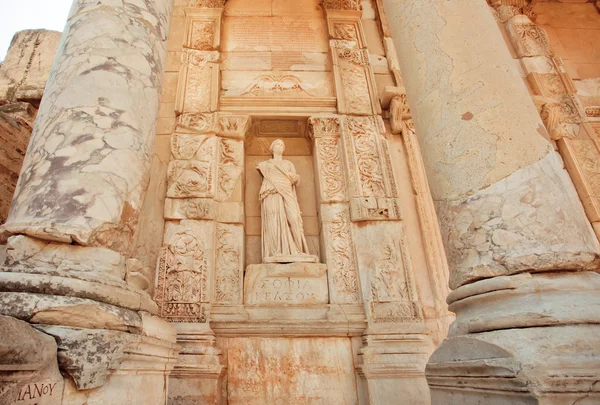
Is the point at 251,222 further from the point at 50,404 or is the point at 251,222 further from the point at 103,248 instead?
the point at 50,404

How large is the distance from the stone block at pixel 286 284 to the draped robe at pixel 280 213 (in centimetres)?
25

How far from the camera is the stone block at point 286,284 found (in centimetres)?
513

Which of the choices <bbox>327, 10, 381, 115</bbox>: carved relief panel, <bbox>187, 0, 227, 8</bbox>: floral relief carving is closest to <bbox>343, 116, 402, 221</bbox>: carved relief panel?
Answer: <bbox>327, 10, 381, 115</bbox>: carved relief panel

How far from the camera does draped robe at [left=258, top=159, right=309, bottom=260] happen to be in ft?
18.0

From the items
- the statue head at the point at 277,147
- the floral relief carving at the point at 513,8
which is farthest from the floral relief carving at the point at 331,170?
the floral relief carving at the point at 513,8

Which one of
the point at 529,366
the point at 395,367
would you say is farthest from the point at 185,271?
the point at 529,366

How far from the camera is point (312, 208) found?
6250 mm

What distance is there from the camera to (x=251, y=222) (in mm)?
6109

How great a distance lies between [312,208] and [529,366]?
172 inches

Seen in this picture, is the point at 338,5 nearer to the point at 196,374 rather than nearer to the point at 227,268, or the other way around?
the point at 227,268

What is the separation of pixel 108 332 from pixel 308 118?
4981mm

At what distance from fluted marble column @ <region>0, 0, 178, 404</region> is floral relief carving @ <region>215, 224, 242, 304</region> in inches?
78.3

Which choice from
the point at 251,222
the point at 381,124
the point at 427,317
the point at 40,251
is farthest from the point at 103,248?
the point at 381,124

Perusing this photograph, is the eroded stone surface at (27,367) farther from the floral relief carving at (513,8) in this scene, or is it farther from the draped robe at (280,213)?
the floral relief carving at (513,8)
